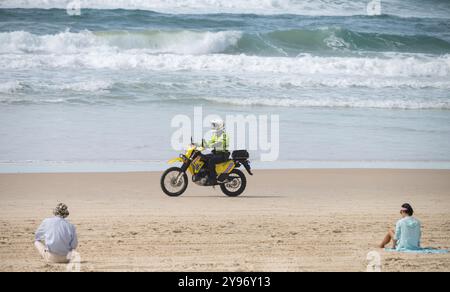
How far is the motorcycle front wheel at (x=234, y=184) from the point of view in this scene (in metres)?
12.9

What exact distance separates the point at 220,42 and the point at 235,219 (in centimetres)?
2084

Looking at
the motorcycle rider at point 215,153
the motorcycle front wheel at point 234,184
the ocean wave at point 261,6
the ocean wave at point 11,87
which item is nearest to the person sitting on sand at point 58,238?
the motorcycle rider at point 215,153

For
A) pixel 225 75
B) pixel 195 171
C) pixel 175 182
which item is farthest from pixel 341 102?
pixel 175 182

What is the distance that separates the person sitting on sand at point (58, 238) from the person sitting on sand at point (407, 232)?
3568mm

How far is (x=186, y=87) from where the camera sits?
76.2ft

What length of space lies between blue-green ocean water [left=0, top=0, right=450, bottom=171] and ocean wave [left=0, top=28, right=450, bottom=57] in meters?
0.06

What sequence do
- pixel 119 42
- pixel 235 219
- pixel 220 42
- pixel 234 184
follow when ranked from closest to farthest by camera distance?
pixel 235 219, pixel 234 184, pixel 119 42, pixel 220 42

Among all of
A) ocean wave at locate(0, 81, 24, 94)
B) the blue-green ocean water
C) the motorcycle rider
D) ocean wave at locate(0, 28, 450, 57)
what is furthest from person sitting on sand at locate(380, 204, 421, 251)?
ocean wave at locate(0, 28, 450, 57)

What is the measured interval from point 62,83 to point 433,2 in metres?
24.2

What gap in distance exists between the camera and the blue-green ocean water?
17.0 m

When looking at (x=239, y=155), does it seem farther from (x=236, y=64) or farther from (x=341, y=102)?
(x=236, y=64)

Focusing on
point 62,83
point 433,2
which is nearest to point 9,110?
point 62,83

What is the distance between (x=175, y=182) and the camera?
41.9ft

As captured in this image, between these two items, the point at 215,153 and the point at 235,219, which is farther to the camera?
the point at 215,153
